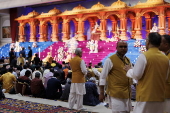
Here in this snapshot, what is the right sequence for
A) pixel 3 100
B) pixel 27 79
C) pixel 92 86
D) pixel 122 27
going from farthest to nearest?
1. pixel 122 27
2. pixel 27 79
3. pixel 3 100
4. pixel 92 86

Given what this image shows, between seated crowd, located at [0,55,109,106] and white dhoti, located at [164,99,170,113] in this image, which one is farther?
seated crowd, located at [0,55,109,106]

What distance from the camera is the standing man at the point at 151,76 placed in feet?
10.1

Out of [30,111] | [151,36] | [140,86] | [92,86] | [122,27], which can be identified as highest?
[122,27]

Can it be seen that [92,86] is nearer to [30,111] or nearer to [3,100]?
[30,111]

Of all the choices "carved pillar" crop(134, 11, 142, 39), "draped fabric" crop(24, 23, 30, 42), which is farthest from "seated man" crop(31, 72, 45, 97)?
"draped fabric" crop(24, 23, 30, 42)

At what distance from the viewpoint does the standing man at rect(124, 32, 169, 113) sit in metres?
3.07

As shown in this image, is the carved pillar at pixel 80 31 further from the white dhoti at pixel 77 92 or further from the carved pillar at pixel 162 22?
the white dhoti at pixel 77 92

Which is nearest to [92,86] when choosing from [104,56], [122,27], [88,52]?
[104,56]

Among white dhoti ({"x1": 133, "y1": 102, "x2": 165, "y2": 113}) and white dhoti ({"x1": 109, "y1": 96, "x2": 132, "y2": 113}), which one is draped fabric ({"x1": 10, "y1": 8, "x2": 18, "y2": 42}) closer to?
white dhoti ({"x1": 109, "y1": 96, "x2": 132, "y2": 113})

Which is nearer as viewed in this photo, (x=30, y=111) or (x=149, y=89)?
(x=149, y=89)

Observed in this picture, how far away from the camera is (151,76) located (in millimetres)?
3072

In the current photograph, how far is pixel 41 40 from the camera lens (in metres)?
22.3

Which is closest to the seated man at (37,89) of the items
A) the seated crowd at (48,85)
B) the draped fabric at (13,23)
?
the seated crowd at (48,85)

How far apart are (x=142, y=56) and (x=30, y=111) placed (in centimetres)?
384
